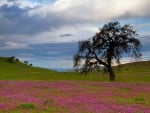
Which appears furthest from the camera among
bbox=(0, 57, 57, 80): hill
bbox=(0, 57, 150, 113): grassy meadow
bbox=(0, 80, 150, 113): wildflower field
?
bbox=(0, 57, 57, 80): hill

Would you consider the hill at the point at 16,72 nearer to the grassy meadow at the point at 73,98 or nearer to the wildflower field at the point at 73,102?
the grassy meadow at the point at 73,98

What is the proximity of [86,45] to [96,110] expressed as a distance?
56544 mm

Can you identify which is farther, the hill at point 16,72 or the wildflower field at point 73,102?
the hill at point 16,72

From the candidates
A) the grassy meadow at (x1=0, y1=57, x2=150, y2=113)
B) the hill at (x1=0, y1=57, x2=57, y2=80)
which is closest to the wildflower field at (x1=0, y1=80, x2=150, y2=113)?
the grassy meadow at (x1=0, y1=57, x2=150, y2=113)

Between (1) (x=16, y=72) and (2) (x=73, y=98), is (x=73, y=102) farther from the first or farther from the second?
(1) (x=16, y=72)

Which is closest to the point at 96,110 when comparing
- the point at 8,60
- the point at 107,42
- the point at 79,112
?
the point at 79,112

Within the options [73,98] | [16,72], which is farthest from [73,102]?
[16,72]

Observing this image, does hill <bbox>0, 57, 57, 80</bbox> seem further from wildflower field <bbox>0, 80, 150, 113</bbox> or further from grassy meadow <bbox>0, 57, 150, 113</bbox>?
wildflower field <bbox>0, 80, 150, 113</bbox>

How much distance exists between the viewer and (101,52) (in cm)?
7581

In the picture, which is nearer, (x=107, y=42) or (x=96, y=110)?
(x=96, y=110)

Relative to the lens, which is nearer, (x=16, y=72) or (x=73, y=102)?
(x=73, y=102)

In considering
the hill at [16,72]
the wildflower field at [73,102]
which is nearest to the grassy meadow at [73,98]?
the wildflower field at [73,102]

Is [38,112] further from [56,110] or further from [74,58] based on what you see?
[74,58]

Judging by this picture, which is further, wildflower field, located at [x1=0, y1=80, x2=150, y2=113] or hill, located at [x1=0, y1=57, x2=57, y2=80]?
hill, located at [x1=0, y1=57, x2=57, y2=80]
